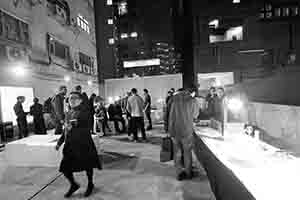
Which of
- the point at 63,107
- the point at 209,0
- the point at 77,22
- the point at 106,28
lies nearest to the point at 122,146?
the point at 63,107

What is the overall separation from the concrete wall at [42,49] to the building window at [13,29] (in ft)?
0.57

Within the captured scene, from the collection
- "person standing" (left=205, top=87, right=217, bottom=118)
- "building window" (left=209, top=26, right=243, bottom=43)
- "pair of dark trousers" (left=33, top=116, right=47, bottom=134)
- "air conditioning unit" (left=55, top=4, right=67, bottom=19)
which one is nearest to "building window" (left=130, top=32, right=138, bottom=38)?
"air conditioning unit" (left=55, top=4, right=67, bottom=19)

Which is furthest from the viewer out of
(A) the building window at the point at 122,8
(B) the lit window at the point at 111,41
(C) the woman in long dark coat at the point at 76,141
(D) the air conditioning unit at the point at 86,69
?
(B) the lit window at the point at 111,41

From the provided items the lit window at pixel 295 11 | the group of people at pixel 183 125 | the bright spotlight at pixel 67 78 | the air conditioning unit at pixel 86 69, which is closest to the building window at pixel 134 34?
the air conditioning unit at pixel 86 69

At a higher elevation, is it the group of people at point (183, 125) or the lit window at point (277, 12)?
the lit window at point (277, 12)

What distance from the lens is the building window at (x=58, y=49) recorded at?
7.95 m

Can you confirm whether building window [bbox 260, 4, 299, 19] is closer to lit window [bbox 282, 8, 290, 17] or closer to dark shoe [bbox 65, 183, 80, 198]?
lit window [bbox 282, 8, 290, 17]

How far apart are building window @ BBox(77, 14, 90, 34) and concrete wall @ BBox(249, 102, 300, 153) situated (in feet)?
38.2

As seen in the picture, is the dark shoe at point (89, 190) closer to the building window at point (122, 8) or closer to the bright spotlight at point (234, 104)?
the bright spotlight at point (234, 104)

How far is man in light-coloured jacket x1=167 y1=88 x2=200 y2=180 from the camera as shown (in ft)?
8.43

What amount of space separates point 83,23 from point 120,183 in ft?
Result: 39.7

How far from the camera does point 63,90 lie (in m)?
4.05

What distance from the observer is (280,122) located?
2115mm

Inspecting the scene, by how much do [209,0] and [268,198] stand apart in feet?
30.9
